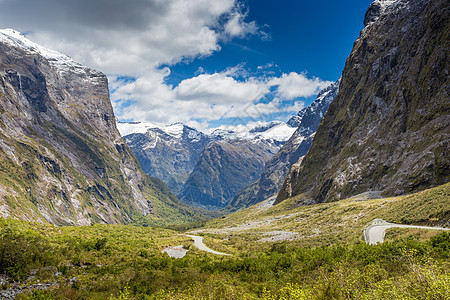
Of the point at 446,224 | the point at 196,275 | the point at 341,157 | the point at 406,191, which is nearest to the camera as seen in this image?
the point at 196,275

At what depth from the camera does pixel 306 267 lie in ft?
91.4

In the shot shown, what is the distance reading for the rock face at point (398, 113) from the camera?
100 metres

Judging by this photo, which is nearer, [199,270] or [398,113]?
[199,270]

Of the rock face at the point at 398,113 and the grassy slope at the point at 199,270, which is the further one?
the rock face at the point at 398,113

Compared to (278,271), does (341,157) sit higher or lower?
higher

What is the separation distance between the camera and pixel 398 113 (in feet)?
424

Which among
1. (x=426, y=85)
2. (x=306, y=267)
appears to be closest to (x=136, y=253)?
(x=306, y=267)

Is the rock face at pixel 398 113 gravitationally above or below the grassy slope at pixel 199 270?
above

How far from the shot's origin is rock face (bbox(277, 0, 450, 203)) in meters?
100

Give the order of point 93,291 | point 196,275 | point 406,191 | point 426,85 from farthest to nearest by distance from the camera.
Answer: point 426,85 < point 406,191 < point 196,275 < point 93,291

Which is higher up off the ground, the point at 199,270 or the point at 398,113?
the point at 398,113

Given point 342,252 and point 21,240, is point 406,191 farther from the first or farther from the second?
point 21,240

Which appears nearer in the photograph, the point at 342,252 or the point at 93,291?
the point at 93,291

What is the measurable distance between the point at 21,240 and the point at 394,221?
66022 millimetres
